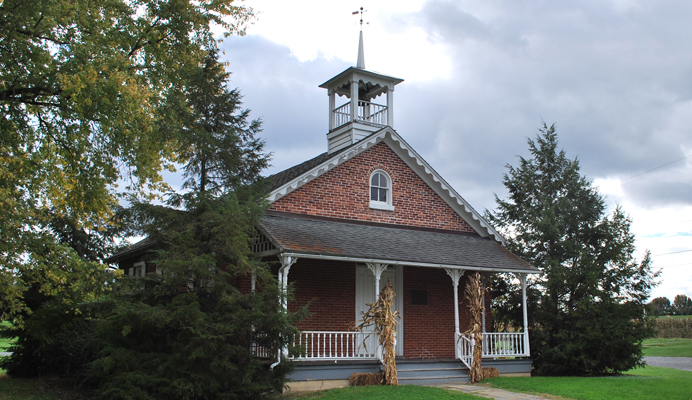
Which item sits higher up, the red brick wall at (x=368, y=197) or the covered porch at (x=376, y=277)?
the red brick wall at (x=368, y=197)

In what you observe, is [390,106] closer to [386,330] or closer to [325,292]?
[325,292]

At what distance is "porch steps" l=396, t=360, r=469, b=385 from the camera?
46.6 feet

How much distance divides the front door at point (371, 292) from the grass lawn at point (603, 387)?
2.81m

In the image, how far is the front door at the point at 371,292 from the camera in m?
15.7

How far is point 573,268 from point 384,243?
7.40 m

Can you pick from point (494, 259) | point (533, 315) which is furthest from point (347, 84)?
point (533, 315)

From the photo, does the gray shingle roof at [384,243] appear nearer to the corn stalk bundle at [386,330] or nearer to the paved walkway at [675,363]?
the corn stalk bundle at [386,330]

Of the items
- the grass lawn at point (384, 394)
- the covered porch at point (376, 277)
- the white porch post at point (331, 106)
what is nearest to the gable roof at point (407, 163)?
the covered porch at point (376, 277)

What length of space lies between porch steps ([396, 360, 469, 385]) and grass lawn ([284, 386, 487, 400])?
1182 millimetres

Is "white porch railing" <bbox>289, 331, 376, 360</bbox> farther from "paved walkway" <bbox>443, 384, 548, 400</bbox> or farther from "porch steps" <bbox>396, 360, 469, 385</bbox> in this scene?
"paved walkway" <bbox>443, 384, 548, 400</bbox>

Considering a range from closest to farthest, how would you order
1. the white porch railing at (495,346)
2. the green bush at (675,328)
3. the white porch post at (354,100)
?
the white porch railing at (495,346) → the white porch post at (354,100) → the green bush at (675,328)

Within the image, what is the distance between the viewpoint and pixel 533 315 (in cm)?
1894

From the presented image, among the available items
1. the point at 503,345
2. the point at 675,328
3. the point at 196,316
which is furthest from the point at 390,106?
the point at 675,328

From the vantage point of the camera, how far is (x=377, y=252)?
14.2m
